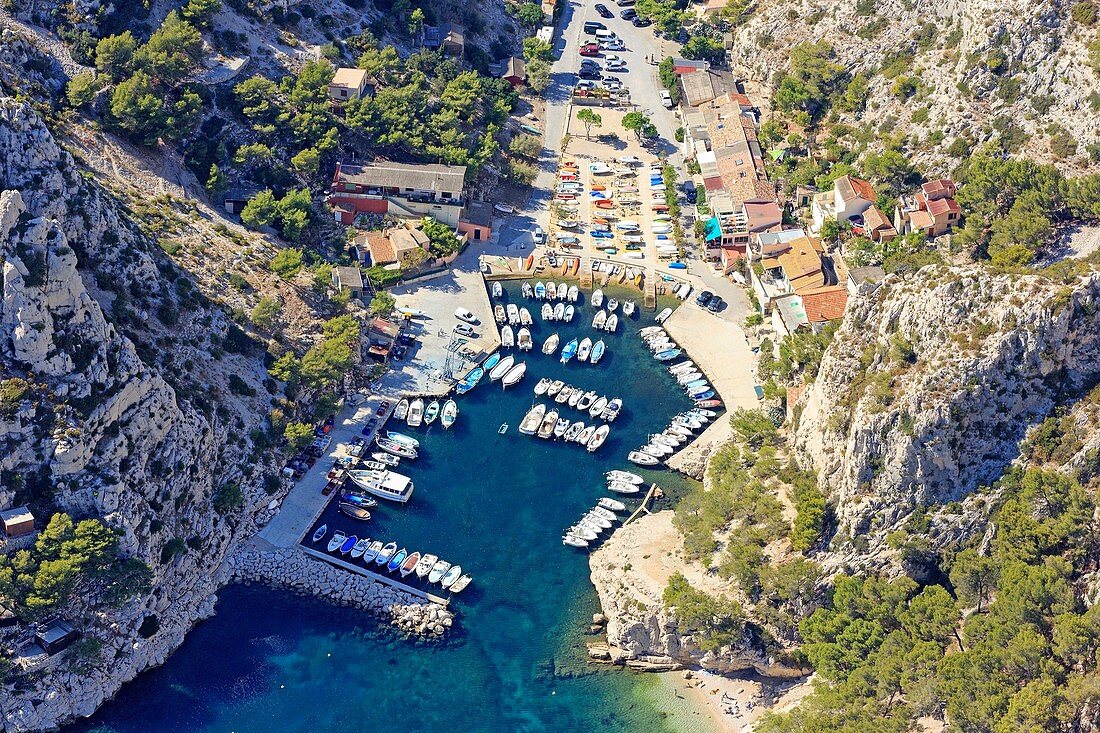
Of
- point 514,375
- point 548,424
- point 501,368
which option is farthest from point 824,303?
point 501,368

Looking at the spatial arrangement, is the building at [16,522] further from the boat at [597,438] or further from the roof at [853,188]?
the roof at [853,188]

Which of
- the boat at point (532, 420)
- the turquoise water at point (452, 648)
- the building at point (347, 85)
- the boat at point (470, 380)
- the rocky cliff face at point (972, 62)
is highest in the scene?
the rocky cliff face at point (972, 62)

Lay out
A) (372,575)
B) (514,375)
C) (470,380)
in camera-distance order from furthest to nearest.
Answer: (514,375)
(470,380)
(372,575)

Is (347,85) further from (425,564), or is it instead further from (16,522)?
(16,522)

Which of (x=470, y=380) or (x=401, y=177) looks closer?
(x=470, y=380)

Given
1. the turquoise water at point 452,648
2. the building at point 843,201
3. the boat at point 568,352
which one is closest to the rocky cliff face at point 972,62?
the building at point 843,201

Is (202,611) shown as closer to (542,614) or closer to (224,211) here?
(542,614)

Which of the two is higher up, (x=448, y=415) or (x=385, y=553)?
(x=448, y=415)

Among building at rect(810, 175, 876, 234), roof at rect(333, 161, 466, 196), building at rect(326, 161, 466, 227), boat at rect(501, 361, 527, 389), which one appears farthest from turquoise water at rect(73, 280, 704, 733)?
building at rect(810, 175, 876, 234)
